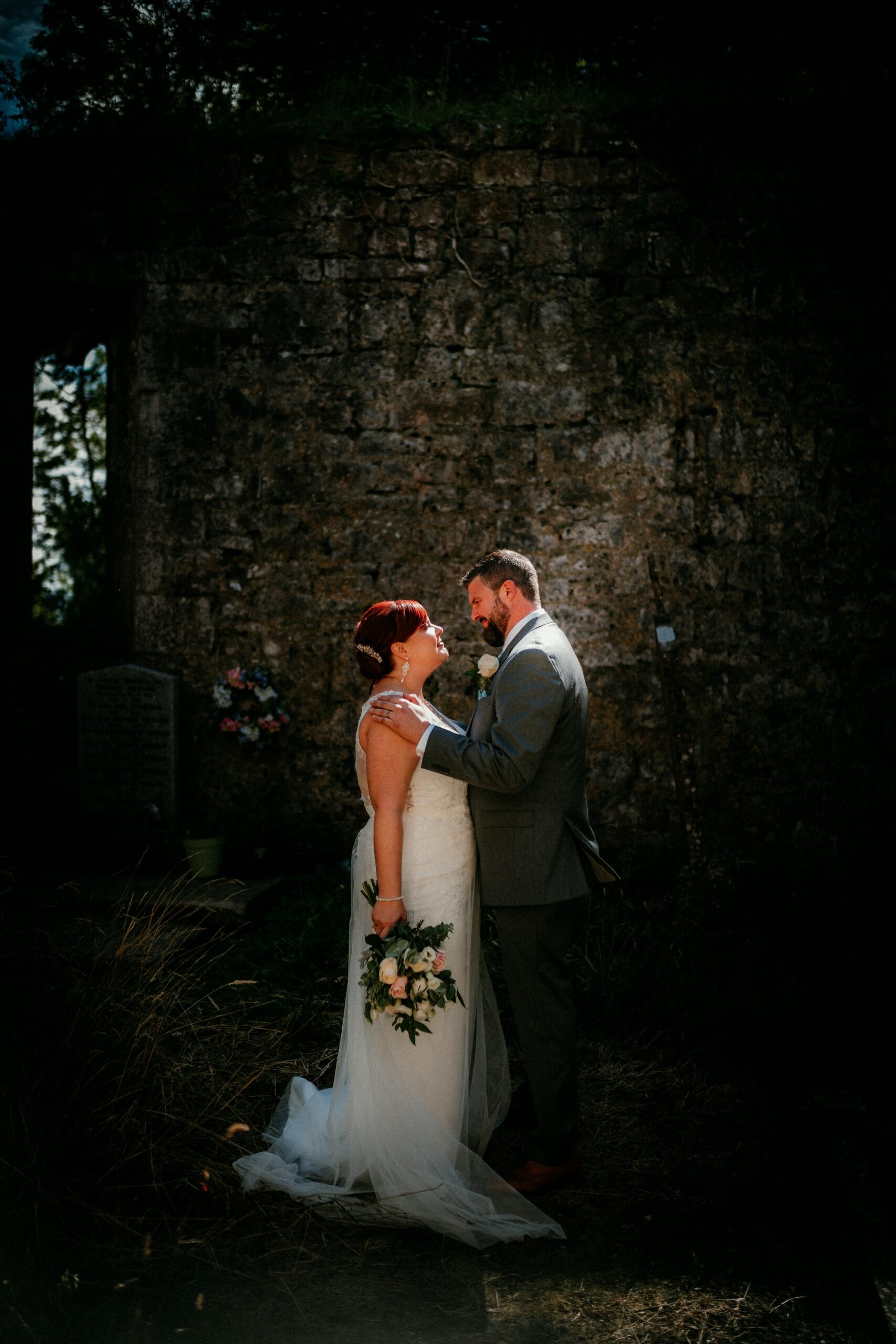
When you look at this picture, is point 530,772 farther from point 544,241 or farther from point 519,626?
point 544,241

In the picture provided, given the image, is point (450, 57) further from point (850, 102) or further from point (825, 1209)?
point (825, 1209)

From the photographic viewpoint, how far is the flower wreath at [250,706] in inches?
229

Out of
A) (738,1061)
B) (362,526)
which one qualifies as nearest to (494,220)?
(362,526)

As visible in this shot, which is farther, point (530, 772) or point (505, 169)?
point (505, 169)

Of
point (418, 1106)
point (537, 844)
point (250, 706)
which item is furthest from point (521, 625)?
point (250, 706)

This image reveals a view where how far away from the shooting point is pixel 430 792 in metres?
3.17

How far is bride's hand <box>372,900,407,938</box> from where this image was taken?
3045 mm

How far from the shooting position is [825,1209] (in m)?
2.99

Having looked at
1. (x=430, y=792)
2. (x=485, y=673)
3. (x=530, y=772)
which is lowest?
(x=430, y=792)

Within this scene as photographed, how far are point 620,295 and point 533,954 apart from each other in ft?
14.7

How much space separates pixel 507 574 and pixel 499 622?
0.59ft

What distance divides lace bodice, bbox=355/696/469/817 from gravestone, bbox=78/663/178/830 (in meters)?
3.14

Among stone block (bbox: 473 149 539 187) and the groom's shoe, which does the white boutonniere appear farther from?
stone block (bbox: 473 149 539 187)

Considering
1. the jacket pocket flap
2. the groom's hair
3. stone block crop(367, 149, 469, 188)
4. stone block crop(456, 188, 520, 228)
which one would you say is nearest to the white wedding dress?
the jacket pocket flap
